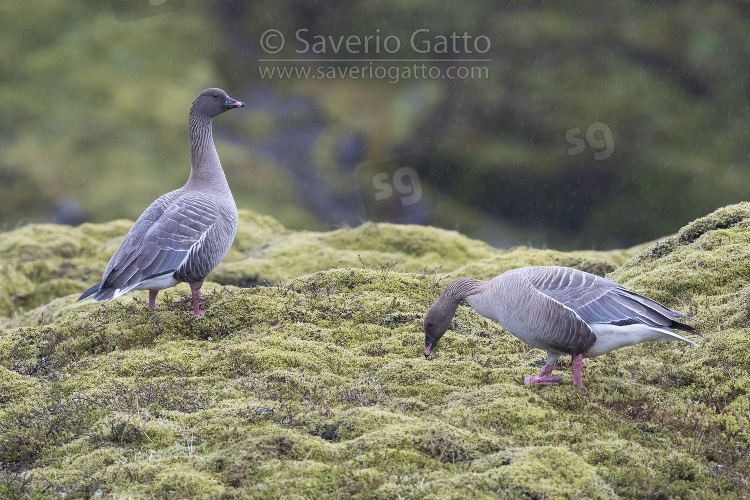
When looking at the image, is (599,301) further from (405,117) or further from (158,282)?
(405,117)

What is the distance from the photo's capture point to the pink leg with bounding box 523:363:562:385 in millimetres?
6391

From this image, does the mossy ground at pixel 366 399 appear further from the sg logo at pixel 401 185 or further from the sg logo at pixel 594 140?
the sg logo at pixel 594 140

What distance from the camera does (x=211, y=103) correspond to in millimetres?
10000

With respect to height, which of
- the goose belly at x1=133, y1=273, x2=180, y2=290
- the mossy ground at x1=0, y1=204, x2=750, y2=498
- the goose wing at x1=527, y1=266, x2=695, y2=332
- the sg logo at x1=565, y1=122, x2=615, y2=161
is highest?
the sg logo at x1=565, y1=122, x2=615, y2=161

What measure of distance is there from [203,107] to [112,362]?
166 inches

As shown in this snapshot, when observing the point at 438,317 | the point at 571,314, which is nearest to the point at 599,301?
the point at 571,314

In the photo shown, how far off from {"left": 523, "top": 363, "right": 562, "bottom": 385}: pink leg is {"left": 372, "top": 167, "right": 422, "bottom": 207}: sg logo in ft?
72.3

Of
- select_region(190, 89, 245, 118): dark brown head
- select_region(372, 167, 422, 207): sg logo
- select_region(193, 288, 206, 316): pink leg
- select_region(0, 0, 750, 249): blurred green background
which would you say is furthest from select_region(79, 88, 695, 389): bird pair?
select_region(372, 167, 422, 207): sg logo

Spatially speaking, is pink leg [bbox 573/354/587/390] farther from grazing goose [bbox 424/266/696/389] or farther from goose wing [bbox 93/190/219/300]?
goose wing [bbox 93/190/219/300]

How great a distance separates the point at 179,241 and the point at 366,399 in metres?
3.60

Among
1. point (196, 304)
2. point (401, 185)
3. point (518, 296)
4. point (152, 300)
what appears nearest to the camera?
point (518, 296)

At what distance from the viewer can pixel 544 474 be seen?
4781 millimetres

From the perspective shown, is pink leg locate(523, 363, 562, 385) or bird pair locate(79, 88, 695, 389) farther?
pink leg locate(523, 363, 562, 385)

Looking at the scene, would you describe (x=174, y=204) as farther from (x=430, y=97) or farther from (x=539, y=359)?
(x=430, y=97)
